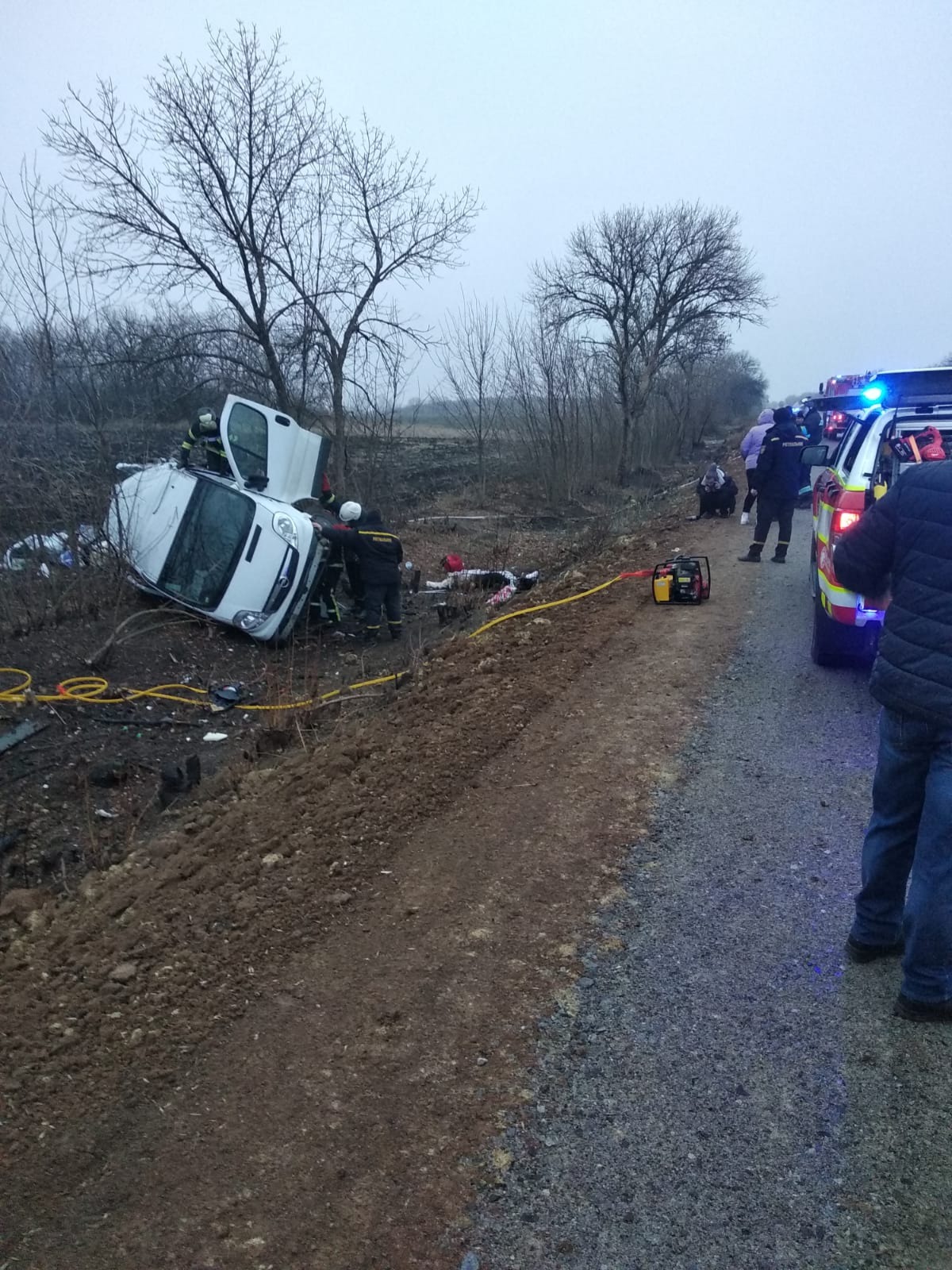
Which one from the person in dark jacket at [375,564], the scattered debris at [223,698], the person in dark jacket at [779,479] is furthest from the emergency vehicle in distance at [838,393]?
the scattered debris at [223,698]

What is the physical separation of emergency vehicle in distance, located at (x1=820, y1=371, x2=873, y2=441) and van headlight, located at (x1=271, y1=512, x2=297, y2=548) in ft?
22.8

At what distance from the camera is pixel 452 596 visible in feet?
36.4

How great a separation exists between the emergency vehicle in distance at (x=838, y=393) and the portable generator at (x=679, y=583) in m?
3.25

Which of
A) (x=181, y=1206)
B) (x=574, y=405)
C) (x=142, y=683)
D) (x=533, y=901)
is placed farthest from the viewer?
(x=574, y=405)

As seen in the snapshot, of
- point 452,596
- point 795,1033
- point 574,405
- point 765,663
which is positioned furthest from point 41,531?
point 574,405

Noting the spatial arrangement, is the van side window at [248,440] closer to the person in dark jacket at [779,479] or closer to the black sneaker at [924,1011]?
the person in dark jacket at [779,479]

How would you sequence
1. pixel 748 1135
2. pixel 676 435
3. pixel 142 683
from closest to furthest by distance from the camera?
pixel 748 1135 < pixel 142 683 < pixel 676 435

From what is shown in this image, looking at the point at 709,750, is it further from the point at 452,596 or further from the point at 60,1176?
the point at 452,596

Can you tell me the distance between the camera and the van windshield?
9.10 m

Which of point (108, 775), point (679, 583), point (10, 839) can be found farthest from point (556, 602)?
point (10, 839)

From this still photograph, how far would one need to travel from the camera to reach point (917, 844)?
2814mm

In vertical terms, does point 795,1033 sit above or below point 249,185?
Result: below

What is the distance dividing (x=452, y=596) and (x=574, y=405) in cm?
1476

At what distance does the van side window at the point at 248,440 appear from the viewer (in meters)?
9.15
